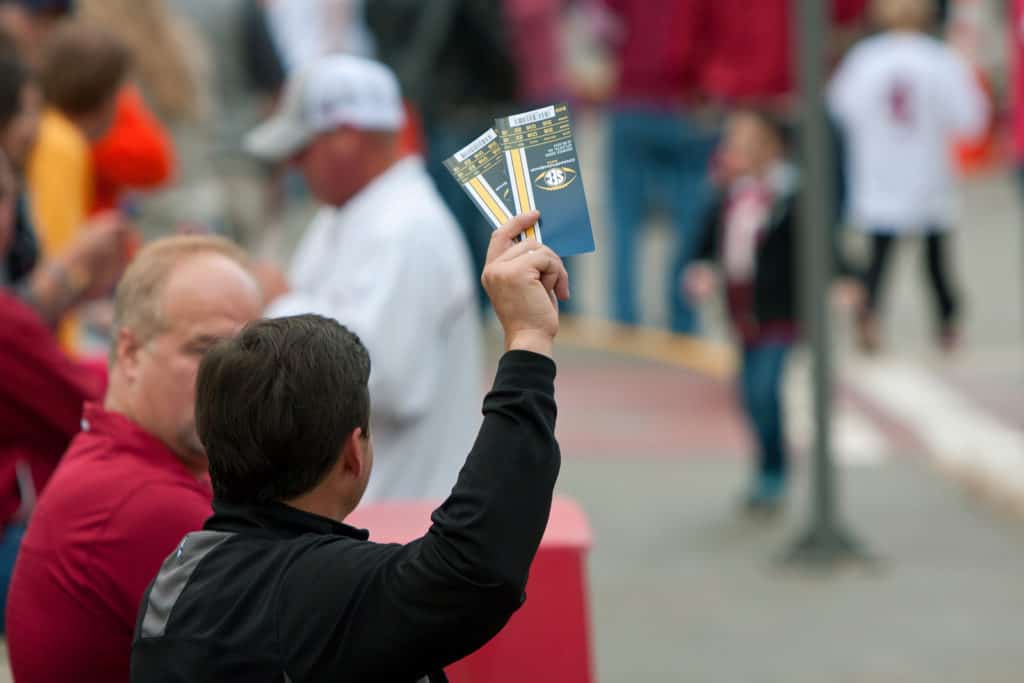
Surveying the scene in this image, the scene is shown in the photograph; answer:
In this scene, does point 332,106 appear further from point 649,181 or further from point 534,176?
point 649,181

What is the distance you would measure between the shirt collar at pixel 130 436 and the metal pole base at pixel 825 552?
4020mm

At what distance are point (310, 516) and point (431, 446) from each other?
81.2 inches

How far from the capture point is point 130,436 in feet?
9.35

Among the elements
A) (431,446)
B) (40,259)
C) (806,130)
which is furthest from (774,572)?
(40,259)

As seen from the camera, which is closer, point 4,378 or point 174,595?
point 174,595

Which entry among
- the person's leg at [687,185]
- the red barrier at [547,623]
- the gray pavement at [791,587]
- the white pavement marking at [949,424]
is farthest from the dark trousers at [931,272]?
the red barrier at [547,623]

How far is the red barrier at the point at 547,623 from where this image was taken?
2.91m

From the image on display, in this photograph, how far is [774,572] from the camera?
652cm

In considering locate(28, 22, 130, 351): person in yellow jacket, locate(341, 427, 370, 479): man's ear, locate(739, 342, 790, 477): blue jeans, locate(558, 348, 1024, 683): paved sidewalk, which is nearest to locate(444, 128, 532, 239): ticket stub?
locate(341, 427, 370, 479): man's ear

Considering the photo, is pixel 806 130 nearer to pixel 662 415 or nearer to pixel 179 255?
pixel 662 415

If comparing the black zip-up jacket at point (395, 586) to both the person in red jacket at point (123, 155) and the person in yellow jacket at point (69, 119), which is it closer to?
the person in yellow jacket at point (69, 119)

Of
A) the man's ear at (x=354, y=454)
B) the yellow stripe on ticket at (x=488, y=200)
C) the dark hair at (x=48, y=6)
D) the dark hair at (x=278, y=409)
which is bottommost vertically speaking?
the man's ear at (x=354, y=454)

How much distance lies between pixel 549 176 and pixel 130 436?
91 centimetres

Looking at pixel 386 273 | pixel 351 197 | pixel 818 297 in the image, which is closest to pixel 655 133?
pixel 818 297
